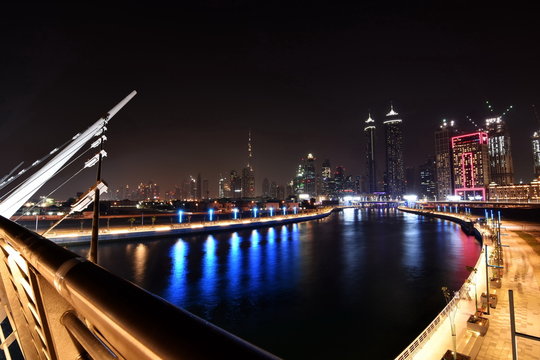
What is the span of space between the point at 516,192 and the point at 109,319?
20544 cm

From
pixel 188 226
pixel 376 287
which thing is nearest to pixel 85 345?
pixel 376 287

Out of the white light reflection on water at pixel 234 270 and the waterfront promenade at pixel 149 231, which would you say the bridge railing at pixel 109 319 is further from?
the waterfront promenade at pixel 149 231

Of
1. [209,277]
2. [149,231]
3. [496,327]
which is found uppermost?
[496,327]

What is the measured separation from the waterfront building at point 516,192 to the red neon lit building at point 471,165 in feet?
16.6

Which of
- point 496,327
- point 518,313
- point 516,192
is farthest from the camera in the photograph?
point 516,192

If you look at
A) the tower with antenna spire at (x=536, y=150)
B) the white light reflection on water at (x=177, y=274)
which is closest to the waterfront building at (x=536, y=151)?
the tower with antenna spire at (x=536, y=150)

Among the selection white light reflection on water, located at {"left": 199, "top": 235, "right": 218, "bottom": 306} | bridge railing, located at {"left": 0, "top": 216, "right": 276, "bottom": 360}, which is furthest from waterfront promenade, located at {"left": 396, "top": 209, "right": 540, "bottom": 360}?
white light reflection on water, located at {"left": 199, "top": 235, "right": 218, "bottom": 306}

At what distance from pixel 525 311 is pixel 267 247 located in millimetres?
37130

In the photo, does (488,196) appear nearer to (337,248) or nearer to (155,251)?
(337,248)

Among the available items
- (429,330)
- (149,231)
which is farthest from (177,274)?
(149,231)

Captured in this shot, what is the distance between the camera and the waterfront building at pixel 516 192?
482 feet

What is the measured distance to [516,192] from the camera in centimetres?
15850

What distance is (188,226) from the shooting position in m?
65.3

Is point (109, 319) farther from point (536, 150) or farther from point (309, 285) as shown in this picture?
point (536, 150)
